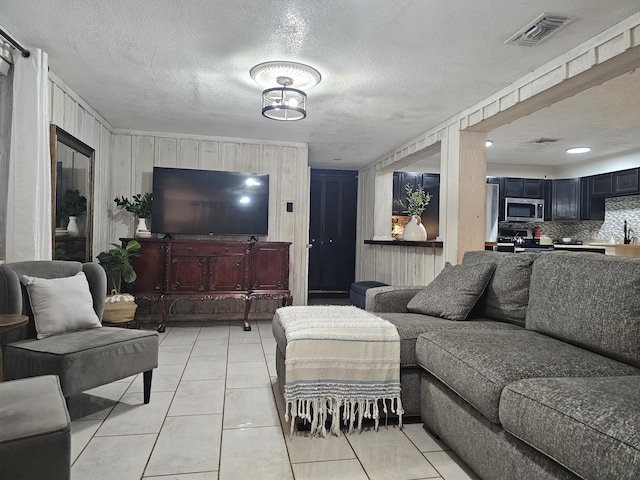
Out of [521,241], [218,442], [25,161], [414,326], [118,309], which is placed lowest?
[218,442]

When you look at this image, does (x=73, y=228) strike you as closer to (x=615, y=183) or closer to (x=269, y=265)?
(x=269, y=265)

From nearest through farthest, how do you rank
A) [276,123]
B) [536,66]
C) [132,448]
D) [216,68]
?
[132,448] < [536,66] < [216,68] < [276,123]

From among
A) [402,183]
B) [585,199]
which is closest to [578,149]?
[585,199]

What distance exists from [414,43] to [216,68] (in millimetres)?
1406

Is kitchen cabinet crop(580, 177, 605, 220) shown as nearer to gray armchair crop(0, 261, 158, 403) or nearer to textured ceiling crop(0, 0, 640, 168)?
textured ceiling crop(0, 0, 640, 168)

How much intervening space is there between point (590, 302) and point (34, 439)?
2165 mm

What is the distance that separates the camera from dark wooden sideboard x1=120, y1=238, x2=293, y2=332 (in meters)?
4.35

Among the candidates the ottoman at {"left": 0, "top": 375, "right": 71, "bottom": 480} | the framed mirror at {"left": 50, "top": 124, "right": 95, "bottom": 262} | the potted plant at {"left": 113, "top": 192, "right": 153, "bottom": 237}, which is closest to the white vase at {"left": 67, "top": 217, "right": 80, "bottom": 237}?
the framed mirror at {"left": 50, "top": 124, "right": 95, "bottom": 262}

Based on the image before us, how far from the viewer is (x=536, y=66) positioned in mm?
2738

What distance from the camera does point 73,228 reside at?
12.2 feet

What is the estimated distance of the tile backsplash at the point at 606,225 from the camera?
231 inches

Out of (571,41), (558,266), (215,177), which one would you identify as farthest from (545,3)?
(215,177)

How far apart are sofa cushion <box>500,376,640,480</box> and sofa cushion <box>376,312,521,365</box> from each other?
29.2 inches

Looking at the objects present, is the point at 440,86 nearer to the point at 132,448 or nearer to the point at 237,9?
the point at 237,9
